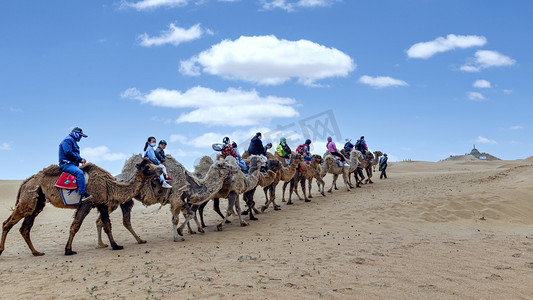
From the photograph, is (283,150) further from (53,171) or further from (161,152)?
(53,171)

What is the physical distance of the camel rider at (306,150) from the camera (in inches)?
731

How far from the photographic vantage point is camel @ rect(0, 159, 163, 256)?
Result: 33.2ft

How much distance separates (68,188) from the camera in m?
9.96

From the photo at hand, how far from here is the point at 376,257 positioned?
344 inches

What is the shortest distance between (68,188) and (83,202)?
0.57 meters

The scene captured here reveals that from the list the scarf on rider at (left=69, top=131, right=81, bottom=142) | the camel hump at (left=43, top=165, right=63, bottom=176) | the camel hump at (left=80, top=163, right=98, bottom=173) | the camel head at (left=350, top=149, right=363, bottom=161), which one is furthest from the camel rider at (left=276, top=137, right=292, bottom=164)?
the camel hump at (left=43, top=165, right=63, bottom=176)

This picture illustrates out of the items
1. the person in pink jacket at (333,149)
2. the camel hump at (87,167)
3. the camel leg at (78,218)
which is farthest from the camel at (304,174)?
the camel leg at (78,218)

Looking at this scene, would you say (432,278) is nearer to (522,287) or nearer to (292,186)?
(522,287)

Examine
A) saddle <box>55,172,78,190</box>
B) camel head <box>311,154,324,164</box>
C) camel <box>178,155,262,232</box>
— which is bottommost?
camel <box>178,155,262,232</box>

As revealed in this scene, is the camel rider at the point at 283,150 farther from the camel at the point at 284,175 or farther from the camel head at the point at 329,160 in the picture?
the camel head at the point at 329,160

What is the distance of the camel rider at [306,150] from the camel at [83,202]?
906 cm

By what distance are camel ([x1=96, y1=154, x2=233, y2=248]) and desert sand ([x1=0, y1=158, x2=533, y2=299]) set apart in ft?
3.24

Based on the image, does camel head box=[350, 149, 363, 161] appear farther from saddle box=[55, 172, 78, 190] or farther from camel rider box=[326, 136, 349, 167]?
saddle box=[55, 172, 78, 190]

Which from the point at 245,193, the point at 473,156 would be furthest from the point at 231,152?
the point at 473,156
